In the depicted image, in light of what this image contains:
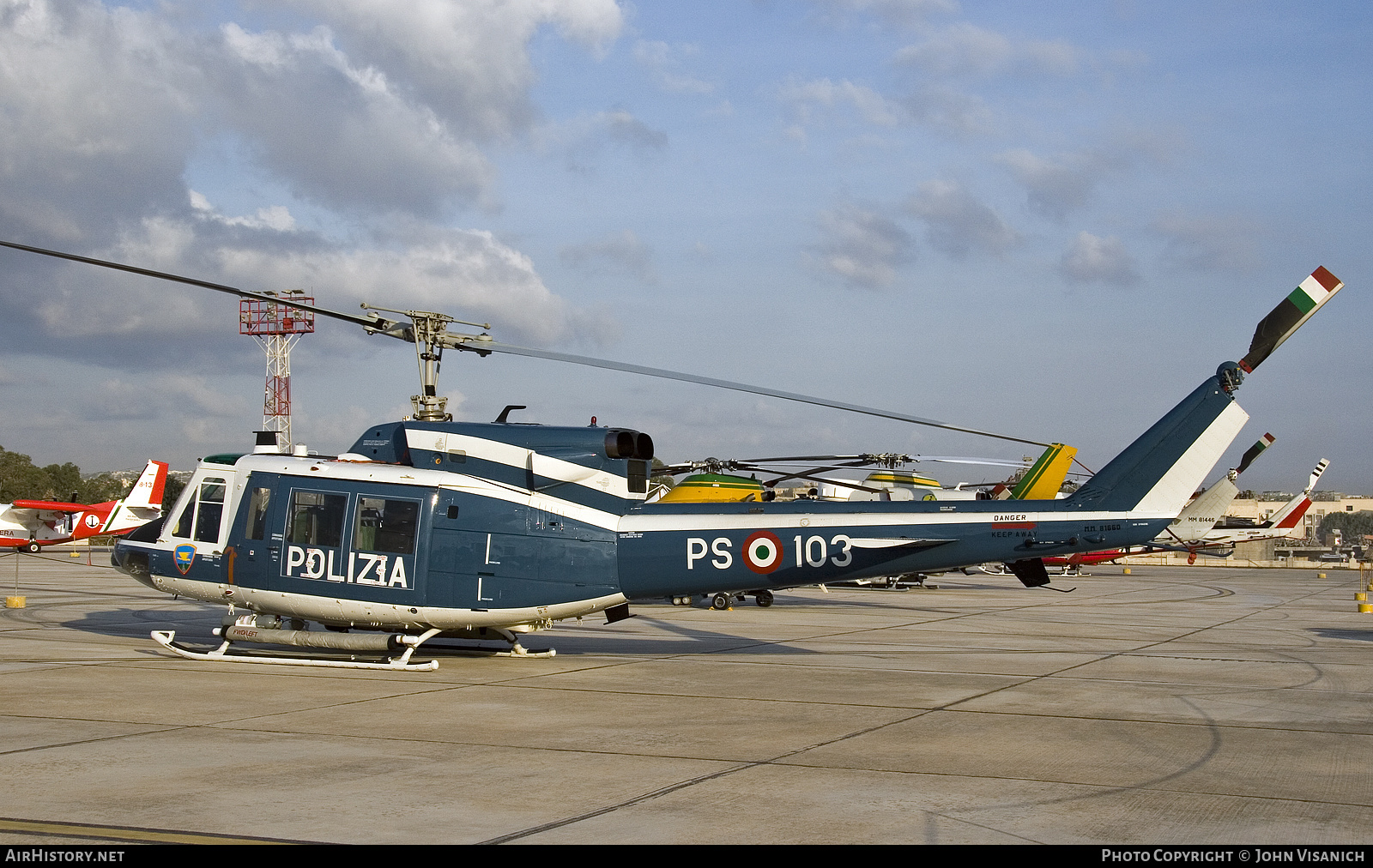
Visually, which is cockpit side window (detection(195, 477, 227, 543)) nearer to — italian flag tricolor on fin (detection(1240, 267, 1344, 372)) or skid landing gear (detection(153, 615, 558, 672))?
skid landing gear (detection(153, 615, 558, 672))

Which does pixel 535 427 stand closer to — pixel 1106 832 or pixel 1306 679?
pixel 1106 832

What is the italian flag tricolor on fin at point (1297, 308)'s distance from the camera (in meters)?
12.6

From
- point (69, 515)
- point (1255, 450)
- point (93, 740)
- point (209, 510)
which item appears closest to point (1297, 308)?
point (93, 740)

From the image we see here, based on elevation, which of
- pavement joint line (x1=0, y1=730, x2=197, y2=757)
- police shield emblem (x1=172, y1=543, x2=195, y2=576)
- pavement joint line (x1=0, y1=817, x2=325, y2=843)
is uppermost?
police shield emblem (x1=172, y1=543, x2=195, y2=576)

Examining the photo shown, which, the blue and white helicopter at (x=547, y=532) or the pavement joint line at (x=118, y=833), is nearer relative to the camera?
the pavement joint line at (x=118, y=833)

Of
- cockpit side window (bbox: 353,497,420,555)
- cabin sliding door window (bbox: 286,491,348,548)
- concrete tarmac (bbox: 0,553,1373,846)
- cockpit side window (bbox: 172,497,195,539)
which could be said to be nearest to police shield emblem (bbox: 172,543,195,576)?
cockpit side window (bbox: 172,497,195,539)

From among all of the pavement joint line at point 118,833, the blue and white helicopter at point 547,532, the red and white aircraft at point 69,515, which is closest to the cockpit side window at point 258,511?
the blue and white helicopter at point 547,532

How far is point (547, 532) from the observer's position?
1425 cm

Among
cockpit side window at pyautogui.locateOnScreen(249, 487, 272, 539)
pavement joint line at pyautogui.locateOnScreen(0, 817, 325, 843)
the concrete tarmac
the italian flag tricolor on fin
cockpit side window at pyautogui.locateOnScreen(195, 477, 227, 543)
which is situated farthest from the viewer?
cockpit side window at pyautogui.locateOnScreen(195, 477, 227, 543)

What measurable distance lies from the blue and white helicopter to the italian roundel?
2 cm

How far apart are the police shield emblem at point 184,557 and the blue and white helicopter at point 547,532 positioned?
2.78ft

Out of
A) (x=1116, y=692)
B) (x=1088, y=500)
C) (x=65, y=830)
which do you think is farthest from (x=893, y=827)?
(x=1088, y=500)

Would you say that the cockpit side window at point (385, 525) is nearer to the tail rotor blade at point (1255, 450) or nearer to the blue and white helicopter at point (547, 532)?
the blue and white helicopter at point (547, 532)

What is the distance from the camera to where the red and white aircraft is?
1745 inches
